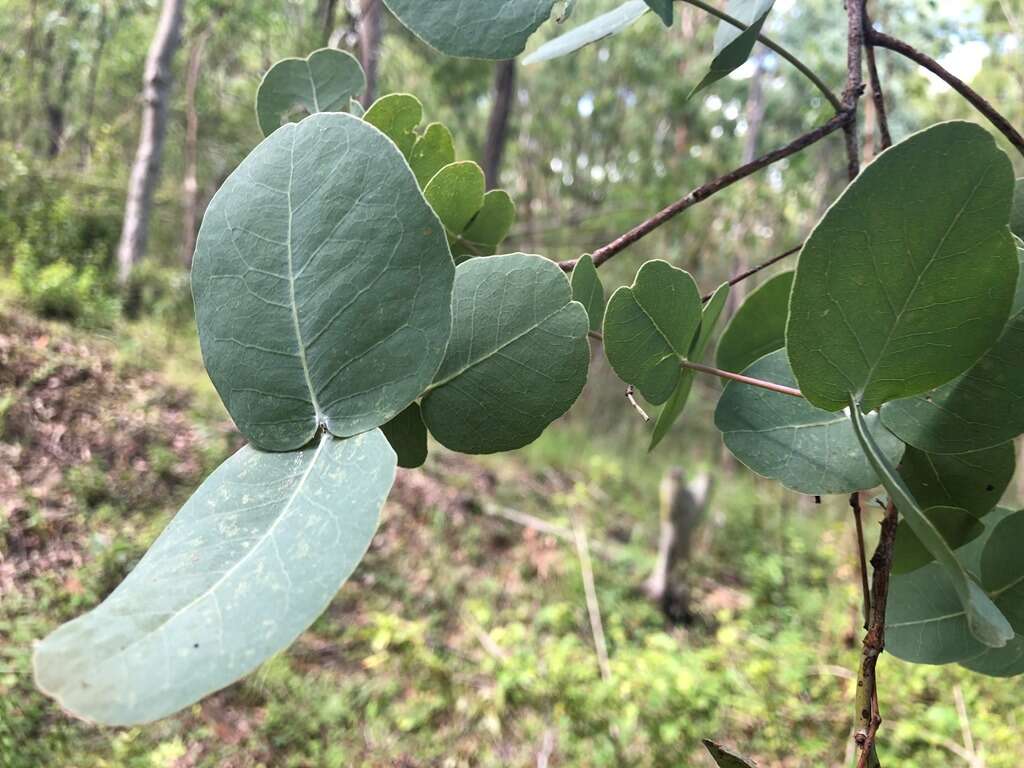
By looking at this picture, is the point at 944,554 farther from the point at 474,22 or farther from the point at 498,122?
the point at 498,122

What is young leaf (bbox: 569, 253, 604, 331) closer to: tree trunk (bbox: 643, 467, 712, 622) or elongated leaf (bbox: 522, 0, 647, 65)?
elongated leaf (bbox: 522, 0, 647, 65)

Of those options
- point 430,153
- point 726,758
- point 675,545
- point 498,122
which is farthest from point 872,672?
point 498,122

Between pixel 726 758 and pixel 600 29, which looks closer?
pixel 726 758

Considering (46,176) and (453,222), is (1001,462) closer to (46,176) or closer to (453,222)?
(453,222)

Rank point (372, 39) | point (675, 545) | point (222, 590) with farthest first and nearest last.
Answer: point (675, 545), point (372, 39), point (222, 590)

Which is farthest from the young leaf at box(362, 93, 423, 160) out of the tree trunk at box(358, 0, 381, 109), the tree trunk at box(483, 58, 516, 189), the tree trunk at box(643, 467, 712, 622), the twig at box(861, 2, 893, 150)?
the tree trunk at box(483, 58, 516, 189)

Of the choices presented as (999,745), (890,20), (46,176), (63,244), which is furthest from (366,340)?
(890,20)
